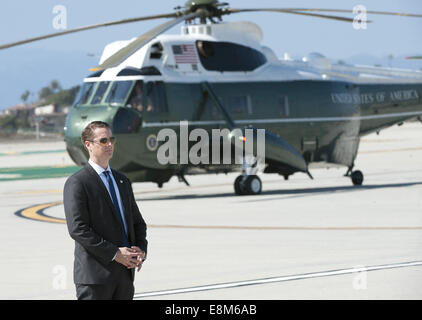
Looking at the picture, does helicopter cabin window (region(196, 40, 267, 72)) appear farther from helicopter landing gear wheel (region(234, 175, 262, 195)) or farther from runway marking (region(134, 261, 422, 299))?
runway marking (region(134, 261, 422, 299))

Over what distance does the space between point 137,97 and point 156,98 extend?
621 mm

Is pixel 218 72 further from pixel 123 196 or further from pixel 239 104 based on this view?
pixel 123 196

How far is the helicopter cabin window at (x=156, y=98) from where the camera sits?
23.4 meters

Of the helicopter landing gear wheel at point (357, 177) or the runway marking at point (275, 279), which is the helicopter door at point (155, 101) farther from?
the runway marking at point (275, 279)

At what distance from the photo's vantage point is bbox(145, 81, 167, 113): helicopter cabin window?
76.9ft

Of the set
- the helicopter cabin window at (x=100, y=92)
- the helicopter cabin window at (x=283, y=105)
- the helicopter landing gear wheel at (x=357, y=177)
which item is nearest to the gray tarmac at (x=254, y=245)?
the helicopter landing gear wheel at (x=357, y=177)

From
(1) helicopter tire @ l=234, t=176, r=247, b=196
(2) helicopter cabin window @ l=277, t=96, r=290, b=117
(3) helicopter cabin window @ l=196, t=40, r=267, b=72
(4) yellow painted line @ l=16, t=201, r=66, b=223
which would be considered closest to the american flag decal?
(3) helicopter cabin window @ l=196, t=40, r=267, b=72

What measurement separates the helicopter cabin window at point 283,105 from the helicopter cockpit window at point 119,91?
→ 4949 mm

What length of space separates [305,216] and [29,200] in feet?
33.2

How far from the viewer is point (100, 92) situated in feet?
76.6

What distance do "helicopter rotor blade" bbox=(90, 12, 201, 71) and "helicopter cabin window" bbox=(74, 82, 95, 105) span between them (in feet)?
10.9

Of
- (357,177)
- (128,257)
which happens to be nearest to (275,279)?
(128,257)

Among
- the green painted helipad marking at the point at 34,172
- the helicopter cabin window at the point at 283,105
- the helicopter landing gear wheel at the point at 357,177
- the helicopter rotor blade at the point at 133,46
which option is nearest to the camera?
the helicopter rotor blade at the point at 133,46

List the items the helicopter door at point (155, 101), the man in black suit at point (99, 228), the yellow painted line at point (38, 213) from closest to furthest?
the man in black suit at point (99, 228) < the yellow painted line at point (38, 213) < the helicopter door at point (155, 101)
